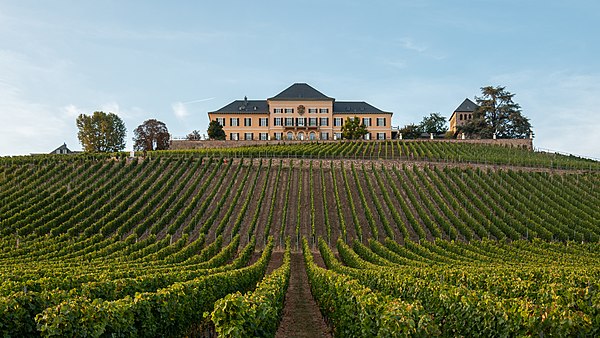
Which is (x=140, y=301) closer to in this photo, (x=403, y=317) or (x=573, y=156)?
(x=403, y=317)

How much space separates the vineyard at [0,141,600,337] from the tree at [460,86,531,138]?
12206 mm

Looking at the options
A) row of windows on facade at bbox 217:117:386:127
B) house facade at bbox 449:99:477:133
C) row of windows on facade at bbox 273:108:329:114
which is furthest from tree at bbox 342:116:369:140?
house facade at bbox 449:99:477:133

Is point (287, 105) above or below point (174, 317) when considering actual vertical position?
above

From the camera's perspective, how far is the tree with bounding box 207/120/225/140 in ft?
266

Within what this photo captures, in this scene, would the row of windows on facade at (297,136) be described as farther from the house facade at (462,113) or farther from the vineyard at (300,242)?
the house facade at (462,113)

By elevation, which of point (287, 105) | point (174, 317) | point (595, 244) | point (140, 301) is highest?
point (287, 105)

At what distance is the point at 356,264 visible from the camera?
26109 mm

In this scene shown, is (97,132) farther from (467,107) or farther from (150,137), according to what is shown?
(467,107)

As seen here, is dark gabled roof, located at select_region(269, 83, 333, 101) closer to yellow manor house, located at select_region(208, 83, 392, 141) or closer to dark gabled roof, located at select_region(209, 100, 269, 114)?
yellow manor house, located at select_region(208, 83, 392, 141)

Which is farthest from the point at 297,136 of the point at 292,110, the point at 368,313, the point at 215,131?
the point at 368,313

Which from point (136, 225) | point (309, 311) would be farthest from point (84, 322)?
point (136, 225)

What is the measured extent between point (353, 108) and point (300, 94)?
10.0 m

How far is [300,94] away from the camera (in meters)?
90.5

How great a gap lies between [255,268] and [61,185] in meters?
33.4
